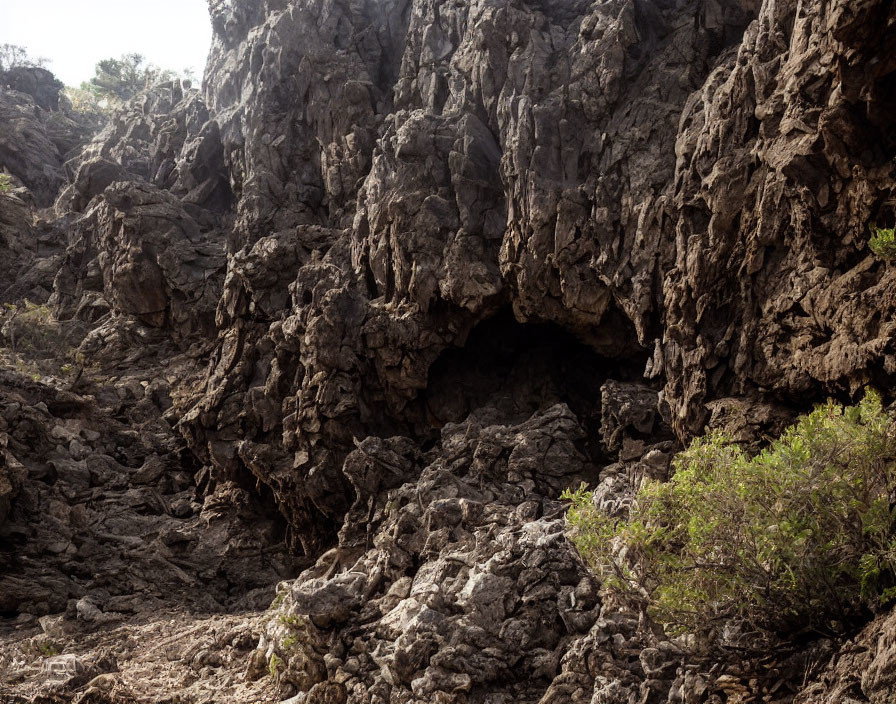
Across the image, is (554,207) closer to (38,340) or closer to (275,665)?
(275,665)

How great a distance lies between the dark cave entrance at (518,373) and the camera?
2911 centimetres

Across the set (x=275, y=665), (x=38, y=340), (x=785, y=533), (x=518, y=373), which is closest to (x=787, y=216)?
(x=785, y=533)

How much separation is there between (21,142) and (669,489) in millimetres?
56889

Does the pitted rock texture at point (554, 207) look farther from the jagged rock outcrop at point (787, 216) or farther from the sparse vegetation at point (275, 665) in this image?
the sparse vegetation at point (275, 665)

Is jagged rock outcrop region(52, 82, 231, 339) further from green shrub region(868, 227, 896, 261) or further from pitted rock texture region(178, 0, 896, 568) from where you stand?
green shrub region(868, 227, 896, 261)

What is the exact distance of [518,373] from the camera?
100ft

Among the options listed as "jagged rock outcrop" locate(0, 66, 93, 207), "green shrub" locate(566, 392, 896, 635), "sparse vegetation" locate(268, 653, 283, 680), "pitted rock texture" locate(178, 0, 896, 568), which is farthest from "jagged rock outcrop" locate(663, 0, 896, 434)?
"jagged rock outcrop" locate(0, 66, 93, 207)

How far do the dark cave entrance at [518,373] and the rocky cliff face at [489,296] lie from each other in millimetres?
117

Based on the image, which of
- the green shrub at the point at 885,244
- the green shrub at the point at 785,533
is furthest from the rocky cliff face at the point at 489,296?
the green shrub at the point at 885,244

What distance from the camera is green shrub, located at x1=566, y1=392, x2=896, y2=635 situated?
469 inches

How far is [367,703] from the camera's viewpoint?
16484 millimetres

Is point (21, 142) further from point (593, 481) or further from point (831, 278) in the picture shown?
point (831, 278)

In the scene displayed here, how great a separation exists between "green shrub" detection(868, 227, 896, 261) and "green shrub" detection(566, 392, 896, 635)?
155 inches

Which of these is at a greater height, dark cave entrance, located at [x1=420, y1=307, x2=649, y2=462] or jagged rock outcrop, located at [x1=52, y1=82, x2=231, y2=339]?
jagged rock outcrop, located at [x1=52, y1=82, x2=231, y2=339]
